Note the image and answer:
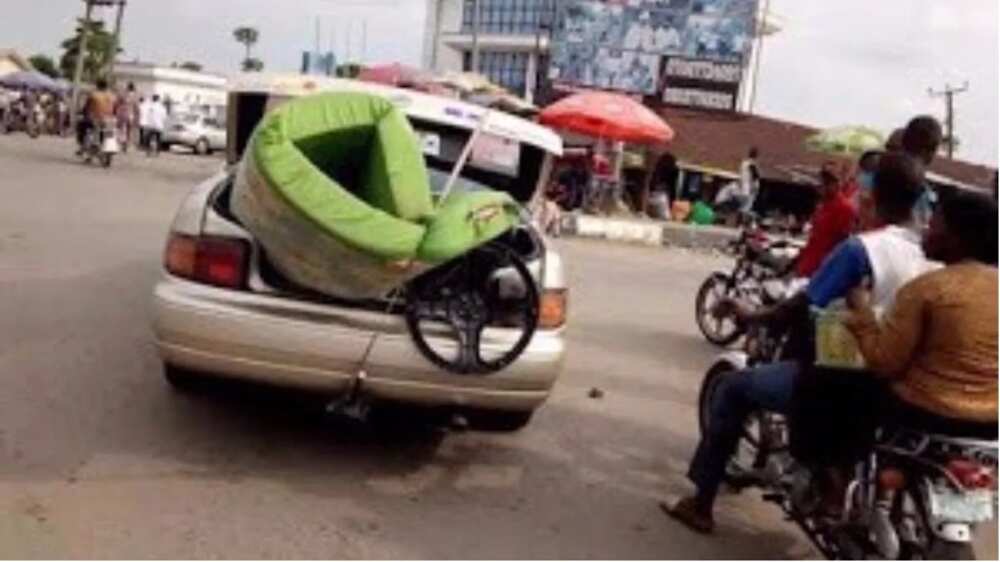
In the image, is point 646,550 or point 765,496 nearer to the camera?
point 646,550

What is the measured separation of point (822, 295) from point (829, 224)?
2.78 metres

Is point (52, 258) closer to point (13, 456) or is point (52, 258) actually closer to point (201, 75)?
point (13, 456)

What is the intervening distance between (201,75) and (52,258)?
5237cm

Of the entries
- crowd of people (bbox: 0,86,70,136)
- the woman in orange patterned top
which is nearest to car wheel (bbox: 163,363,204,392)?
the woman in orange patterned top

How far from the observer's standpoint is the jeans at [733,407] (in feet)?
16.4

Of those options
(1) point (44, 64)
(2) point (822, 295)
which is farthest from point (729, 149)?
(1) point (44, 64)

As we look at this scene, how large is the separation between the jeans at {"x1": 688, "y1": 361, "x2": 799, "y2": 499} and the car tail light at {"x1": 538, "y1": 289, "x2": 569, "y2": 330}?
2.58 feet

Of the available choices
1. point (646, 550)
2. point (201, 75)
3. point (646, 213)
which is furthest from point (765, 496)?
point (201, 75)

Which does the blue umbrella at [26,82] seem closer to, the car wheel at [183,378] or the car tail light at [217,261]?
the car wheel at [183,378]

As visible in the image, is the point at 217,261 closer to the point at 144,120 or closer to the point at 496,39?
the point at 144,120

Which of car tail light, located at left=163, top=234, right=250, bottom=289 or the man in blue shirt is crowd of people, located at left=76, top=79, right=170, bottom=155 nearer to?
car tail light, located at left=163, top=234, right=250, bottom=289

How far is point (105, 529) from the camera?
4539 millimetres

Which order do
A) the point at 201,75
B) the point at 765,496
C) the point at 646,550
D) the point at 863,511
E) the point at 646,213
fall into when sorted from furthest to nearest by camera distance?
1. the point at 201,75
2. the point at 646,213
3. the point at 765,496
4. the point at 646,550
5. the point at 863,511

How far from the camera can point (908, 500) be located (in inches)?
175
